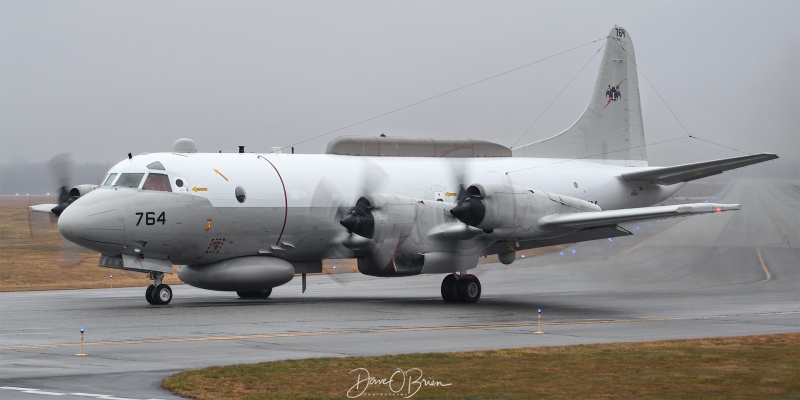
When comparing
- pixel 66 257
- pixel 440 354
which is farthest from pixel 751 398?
pixel 66 257

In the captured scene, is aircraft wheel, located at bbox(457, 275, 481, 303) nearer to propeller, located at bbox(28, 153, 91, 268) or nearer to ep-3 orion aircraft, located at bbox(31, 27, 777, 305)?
ep-3 orion aircraft, located at bbox(31, 27, 777, 305)

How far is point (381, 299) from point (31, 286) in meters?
16.2

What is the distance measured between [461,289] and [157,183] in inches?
368

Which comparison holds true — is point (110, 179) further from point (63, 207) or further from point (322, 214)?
point (322, 214)

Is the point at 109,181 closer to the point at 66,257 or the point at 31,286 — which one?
the point at 66,257

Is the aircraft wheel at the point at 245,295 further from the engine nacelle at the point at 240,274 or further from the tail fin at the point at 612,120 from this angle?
the tail fin at the point at 612,120

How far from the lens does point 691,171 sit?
103 ft

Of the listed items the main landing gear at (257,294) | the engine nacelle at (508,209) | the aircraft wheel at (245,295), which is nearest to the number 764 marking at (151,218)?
the aircraft wheel at (245,295)

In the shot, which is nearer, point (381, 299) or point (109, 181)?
point (109, 181)

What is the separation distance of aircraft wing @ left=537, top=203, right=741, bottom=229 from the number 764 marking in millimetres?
10237

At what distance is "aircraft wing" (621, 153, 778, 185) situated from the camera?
2889 cm

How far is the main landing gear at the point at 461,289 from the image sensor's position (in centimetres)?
3009

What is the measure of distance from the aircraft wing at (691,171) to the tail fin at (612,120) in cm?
219

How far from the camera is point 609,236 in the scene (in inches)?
1190
